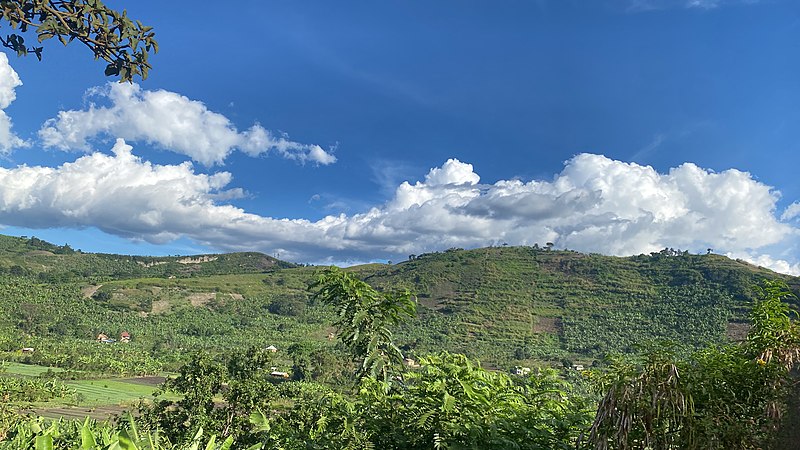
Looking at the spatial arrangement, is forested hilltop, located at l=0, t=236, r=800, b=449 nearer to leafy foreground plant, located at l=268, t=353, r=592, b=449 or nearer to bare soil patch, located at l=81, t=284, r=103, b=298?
leafy foreground plant, located at l=268, t=353, r=592, b=449

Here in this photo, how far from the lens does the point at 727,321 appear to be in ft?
409

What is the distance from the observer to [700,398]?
3908 mm

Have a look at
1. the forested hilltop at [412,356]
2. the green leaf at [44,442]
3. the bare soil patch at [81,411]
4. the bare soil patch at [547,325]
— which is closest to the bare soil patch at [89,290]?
the forested hilltop at [412,356]

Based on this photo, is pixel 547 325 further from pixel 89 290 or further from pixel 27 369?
pixel 89 290

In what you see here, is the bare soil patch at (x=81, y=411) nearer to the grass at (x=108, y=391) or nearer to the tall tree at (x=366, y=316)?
the grass at (x=108, y=391)

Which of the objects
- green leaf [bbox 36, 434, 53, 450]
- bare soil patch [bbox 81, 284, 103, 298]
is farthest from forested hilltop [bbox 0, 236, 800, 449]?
bare soil patch [bbox 81, 284, 103, 298]

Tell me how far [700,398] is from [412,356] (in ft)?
16.7

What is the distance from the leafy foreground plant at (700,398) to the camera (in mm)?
3664

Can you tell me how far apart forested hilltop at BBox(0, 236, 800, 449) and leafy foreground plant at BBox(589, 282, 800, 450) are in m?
0.01

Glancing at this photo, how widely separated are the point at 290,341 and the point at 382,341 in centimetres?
12490

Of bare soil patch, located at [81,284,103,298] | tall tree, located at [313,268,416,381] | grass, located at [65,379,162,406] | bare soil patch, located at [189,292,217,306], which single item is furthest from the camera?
bare soil patch, located at [189,292,217,306]

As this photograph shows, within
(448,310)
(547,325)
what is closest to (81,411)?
(448,310)

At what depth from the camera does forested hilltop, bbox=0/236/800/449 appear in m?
3.95

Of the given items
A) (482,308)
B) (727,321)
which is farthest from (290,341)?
(727,321)
